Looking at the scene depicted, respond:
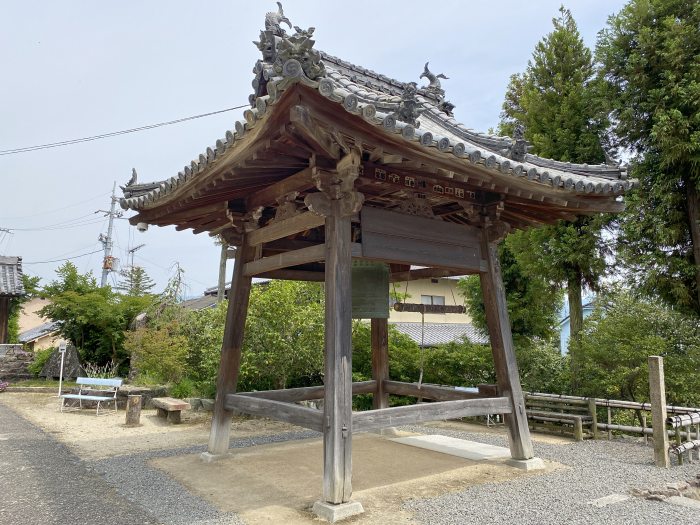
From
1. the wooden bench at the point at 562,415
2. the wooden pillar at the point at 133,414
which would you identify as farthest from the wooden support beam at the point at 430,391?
the wooden pillar at the point at 133,414

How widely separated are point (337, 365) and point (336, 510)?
52.3 inches

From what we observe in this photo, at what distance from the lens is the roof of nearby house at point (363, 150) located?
3.95 m

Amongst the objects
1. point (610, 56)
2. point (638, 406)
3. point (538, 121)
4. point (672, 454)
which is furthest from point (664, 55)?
point (672, 454)

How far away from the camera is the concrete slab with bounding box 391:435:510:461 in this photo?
705 cm

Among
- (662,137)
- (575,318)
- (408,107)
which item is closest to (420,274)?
(408,107)

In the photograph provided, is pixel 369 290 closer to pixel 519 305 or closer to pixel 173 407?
pixel 173 407

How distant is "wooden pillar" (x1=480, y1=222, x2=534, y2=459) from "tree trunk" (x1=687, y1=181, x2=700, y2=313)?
484 centimetres

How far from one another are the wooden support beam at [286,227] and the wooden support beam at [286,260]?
0.25 m

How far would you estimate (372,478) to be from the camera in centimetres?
591

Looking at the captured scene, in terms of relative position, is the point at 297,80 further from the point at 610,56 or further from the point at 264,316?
the point at 610,56

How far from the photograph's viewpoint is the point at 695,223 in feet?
29.7

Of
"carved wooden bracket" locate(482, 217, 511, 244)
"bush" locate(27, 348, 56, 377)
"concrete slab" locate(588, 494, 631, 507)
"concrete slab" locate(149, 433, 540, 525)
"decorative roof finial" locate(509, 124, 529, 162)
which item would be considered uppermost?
"decorative roof finial" locate(509, 124, 529, 162)

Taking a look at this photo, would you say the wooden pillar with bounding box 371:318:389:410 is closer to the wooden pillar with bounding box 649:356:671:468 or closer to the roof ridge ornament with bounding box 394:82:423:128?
the wooden pillar with bounding box 649:356:671:468

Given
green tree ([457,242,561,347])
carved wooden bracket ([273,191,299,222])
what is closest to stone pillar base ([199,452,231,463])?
carved wooden bracket ([273,191,299,222])
